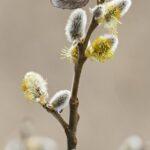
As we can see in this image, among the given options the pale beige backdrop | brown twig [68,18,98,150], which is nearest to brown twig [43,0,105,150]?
brown twig [68,18,98,150]

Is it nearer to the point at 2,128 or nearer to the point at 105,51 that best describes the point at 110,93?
the point at 2,128

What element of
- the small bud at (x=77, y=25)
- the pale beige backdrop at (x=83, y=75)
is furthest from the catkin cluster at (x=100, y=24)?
the pale beige backdrop at (x=83, y=75)

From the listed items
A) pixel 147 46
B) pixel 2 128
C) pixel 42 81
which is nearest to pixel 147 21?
pixel 147 46

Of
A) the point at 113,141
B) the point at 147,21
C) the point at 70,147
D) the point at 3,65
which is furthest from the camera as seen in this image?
the point at 147,21

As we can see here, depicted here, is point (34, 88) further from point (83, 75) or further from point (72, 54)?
point (83, 75)

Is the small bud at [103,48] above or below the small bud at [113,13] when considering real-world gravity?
below

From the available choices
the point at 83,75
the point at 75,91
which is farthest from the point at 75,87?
the point at 83,75

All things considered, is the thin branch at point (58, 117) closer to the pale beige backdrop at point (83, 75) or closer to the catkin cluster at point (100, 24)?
the catkin cluster at point (100, 24)
